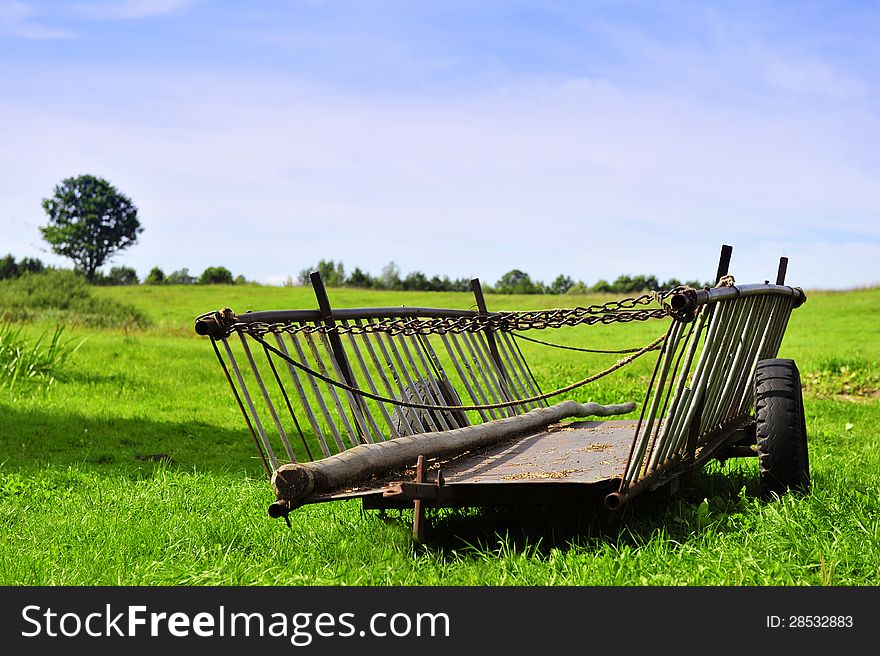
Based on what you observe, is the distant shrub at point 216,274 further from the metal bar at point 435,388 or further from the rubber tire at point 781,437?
the rubber tire at point 781,437

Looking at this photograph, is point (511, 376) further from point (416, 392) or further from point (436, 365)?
point (416, 392)

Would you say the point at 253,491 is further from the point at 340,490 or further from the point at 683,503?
the point at 683,503

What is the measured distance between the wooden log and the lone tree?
72.6 meters

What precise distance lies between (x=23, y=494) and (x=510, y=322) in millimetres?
4291

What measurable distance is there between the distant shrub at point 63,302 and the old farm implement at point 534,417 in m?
20.6

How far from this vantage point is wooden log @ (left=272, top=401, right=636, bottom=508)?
13.7 feet

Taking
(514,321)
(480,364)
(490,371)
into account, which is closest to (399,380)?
(514,321)

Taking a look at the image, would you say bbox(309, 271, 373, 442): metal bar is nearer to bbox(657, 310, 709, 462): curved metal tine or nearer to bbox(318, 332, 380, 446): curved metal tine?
bbox(318, 332, 380, 446): curved metal tine

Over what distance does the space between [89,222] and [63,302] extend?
4894 centimetres

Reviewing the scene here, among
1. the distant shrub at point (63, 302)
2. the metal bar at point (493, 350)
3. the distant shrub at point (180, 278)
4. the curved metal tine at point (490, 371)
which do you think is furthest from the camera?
the distant shrub at point (180, 278)

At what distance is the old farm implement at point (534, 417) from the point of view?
167 inches

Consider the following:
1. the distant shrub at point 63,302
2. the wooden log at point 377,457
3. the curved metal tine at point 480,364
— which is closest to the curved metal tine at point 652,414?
the wooden log at point 377,457

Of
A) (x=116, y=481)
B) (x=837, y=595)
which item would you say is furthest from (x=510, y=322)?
(x=116, y=481)

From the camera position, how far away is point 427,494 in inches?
166
